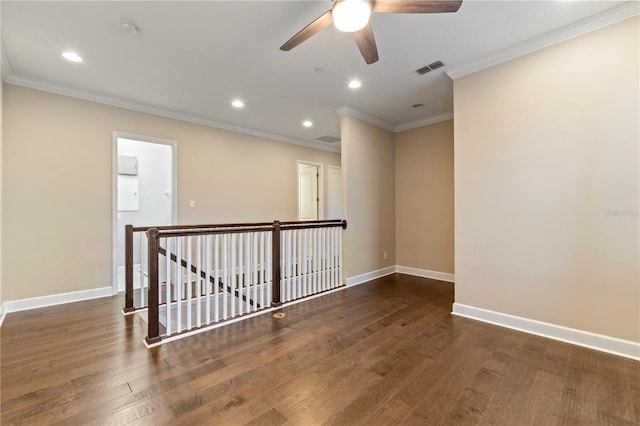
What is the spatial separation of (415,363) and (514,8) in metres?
3.01

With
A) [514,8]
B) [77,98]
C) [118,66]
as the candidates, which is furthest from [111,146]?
[514,8]

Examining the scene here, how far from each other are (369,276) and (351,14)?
395cm

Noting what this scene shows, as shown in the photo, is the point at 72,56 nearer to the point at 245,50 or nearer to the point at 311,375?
the point at 245,50

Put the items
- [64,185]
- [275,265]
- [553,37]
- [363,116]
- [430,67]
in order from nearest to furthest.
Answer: [553,37]
[430,67]
[275,265]
[64,185]
[363,116]

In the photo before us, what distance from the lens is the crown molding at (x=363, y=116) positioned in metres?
4.38

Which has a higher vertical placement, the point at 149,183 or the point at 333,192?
the point at 149,183

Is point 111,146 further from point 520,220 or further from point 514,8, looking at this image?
point 520,220

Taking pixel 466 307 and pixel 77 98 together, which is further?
pixel 77 98

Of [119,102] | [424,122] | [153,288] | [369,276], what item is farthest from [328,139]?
[153,288]

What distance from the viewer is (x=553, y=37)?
8.43 ft

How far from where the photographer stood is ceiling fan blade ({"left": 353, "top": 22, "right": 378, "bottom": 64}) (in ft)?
6.59

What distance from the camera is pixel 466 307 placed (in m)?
3.17

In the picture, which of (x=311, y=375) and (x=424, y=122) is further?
(x=424, y=122)

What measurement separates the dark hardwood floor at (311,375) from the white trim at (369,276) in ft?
4.65
